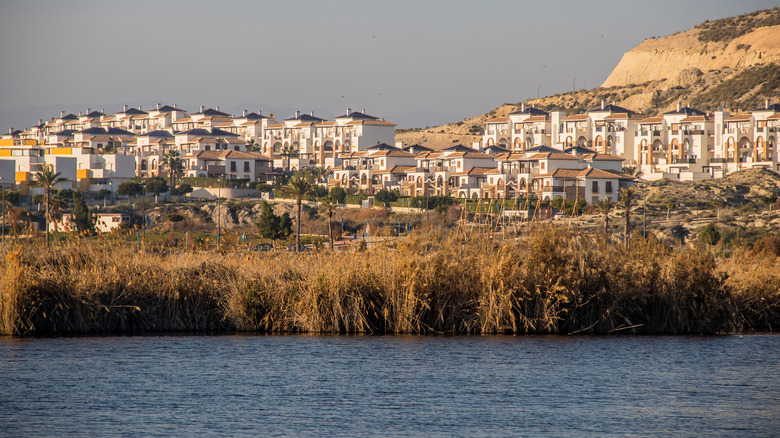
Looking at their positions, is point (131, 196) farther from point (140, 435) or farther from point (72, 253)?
point (140, 435)

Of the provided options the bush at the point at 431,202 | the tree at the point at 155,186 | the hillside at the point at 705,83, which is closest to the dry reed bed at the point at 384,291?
the bush at the point at 431,202

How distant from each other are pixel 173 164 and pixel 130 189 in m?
16.1

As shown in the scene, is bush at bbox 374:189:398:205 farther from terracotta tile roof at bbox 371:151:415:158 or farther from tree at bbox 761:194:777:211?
tree at bbox 761:194:777:211

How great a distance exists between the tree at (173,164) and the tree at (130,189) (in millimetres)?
10543

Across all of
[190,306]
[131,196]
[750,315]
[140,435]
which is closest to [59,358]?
[190,306]

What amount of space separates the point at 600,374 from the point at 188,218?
7226 cm

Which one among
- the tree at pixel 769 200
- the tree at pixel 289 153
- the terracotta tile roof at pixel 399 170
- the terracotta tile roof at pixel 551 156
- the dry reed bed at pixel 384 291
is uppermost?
the tree at pixel 289 153

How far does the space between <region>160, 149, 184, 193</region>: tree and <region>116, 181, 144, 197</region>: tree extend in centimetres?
1054

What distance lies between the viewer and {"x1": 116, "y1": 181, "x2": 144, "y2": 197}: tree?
10531cm

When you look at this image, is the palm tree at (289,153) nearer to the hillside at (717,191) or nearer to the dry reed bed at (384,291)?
the hillside at (717,191)

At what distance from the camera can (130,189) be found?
4161 inches

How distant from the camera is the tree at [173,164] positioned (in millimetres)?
120875

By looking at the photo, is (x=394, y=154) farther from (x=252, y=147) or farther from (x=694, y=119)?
(x=694, y=119)

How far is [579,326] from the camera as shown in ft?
92.7
